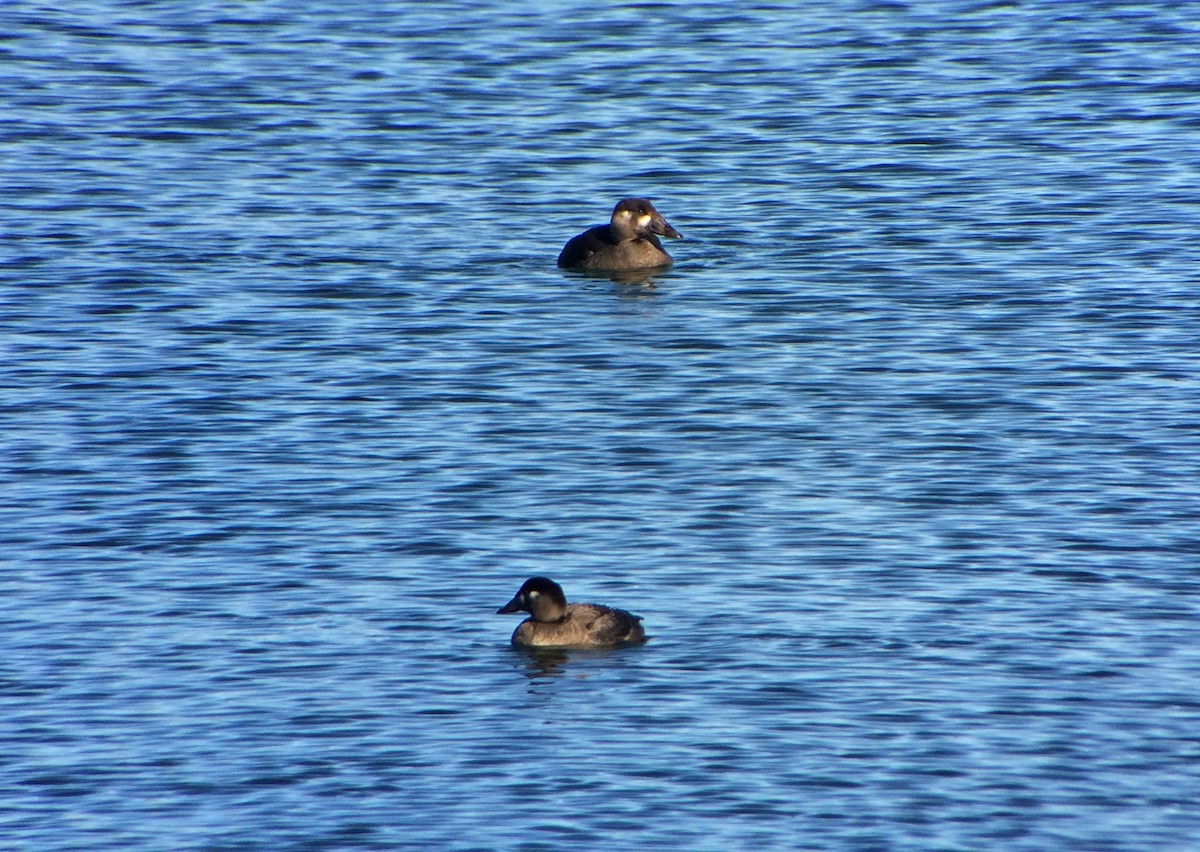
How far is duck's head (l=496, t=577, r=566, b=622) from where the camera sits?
13.9m

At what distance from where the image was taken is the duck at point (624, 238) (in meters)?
24.3

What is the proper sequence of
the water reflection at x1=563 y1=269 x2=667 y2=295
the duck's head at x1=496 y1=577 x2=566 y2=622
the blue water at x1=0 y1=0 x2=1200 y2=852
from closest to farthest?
the blue water at x1=0 y1=0 x2=1200 y2=852 → the duck's head at x1=496 y1=577 x2=566 y2=622 → the water reflection at x1=563 y1=269 x2=667 y2=295

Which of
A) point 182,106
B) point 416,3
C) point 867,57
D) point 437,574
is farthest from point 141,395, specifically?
point 416,3

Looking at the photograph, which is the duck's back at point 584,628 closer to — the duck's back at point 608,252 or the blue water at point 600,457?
the blue water at point 600,457

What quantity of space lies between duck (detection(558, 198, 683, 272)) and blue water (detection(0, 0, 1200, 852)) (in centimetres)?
33

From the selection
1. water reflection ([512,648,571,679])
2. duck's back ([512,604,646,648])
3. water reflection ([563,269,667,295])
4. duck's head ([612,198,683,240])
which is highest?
duck's head ([612,198,683,240])

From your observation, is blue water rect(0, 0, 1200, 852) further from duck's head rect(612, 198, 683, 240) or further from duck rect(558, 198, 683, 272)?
duck's head rect(612, 198, 683, 240)

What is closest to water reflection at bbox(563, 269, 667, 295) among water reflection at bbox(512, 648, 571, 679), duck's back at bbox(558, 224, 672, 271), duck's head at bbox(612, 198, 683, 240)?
duck's back at bbox(558, 224, 672, 271)

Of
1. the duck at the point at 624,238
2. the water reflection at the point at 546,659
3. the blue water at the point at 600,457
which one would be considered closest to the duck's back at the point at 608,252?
the duck at the point at 624,238

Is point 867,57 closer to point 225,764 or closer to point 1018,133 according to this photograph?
point 1018,133

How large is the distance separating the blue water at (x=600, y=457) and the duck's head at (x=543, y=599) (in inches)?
13.7

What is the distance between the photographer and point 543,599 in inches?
548

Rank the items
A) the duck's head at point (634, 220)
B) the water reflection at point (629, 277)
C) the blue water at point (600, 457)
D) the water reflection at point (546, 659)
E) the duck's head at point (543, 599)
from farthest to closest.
Answer: the water reflection at point (629, 277) → the duck's head at point (634, 220) → the water reflection at point (546, 659) → the duck's head at point (543, 599) → the blue water at point (600, 457)

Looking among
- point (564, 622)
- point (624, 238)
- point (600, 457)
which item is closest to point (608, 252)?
point (624, 238)
